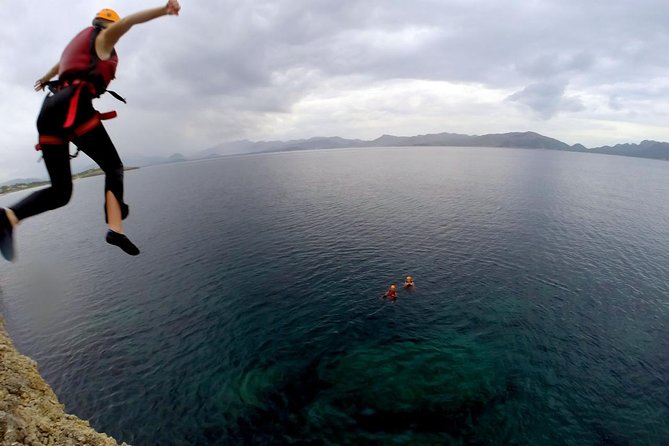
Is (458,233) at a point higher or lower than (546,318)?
higher

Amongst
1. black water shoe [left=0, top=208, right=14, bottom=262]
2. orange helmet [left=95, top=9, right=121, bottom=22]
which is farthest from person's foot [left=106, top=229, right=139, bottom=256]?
orange helmet [left=95, top=9, right=121, bottom=22]

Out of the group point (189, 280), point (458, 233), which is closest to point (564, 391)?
point (458, 233)

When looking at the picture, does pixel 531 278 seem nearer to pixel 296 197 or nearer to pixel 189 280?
pixel 189 280

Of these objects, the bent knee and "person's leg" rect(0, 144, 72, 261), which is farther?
the bent knee

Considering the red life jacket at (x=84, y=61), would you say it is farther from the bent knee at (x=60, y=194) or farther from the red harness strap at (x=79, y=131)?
the bent knee at (x=60, y=194)

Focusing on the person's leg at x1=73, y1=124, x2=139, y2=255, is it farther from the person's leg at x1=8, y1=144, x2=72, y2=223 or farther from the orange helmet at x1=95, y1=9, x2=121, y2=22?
the orange helmet at x1=95, y1=9, x2=121, y2=22

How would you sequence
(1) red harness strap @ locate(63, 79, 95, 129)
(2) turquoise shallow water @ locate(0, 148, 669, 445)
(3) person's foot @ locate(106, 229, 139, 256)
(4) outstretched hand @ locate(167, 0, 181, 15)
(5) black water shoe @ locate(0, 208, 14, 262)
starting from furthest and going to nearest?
(2) turquoise shallow water @ locate(0, 148, 669, 445) < (3) person's foot @ locate(106, 229, 139, 256) < (5) black water shoe @ locate(0, 208, 14, 262) < (1) red harness strap @ locate(63, 79, 95, 129) < (4) outstretched hand @ locate(167, 0, 181, 15)

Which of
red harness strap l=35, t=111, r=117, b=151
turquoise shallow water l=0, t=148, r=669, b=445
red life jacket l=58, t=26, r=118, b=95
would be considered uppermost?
red life jacket l=58, t=26, r=118, b=95
